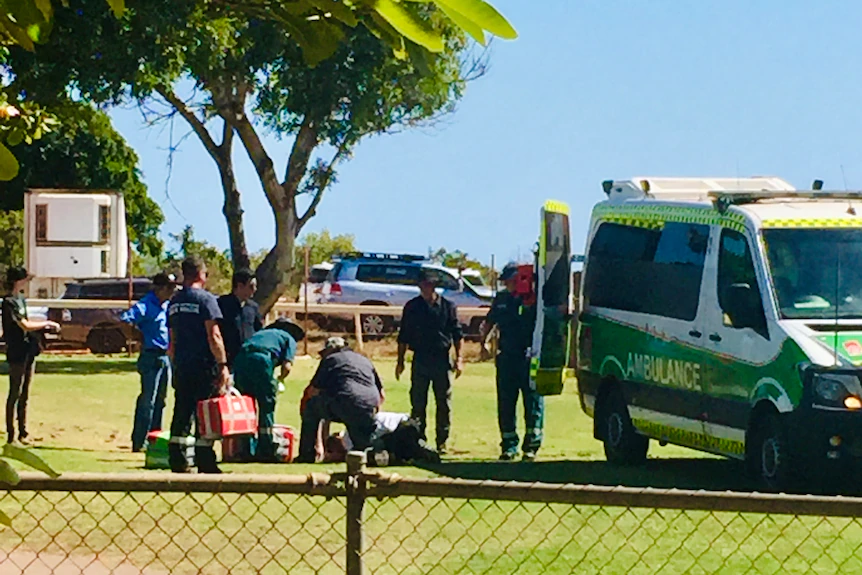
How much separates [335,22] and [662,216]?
10.2m

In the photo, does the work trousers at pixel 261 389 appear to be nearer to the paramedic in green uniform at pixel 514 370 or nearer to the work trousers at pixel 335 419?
the work trousers at pixel 335 419

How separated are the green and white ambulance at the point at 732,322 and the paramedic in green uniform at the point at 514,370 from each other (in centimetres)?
63

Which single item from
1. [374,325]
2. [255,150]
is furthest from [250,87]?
[374,325]

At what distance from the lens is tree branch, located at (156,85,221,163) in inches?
1181

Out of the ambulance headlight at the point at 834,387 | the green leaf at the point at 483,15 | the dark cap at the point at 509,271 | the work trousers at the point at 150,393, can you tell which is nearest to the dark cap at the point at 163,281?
the work trousers at the point at 150,393

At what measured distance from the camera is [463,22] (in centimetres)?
260

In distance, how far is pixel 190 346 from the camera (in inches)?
478

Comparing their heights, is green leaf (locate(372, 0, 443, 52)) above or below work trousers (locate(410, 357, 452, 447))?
above

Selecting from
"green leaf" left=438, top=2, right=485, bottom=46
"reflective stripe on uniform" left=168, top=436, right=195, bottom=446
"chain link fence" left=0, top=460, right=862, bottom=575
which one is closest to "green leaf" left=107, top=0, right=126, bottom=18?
"green leaf" left=438, top=2, right=485, bottom=46

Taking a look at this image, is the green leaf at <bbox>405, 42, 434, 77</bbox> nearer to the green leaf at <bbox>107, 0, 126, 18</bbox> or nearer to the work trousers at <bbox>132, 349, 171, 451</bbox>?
the green leaf at <bbox>107, 0, 126, 18</bbox>

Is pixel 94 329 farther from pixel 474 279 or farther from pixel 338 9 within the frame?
pixel 338 9

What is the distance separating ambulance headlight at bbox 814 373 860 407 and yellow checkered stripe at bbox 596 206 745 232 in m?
1.40

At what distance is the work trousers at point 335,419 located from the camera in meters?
13.1

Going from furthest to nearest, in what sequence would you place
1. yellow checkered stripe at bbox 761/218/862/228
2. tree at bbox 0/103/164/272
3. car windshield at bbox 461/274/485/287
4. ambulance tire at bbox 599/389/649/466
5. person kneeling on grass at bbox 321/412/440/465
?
tree at bbox 0/103/164/272 < car windshield at bbox 461/274/485/287 < ambulance tire at bbox 599/389/649/466 < person kneeling on grass at bbox 321/412/440/465 < yellow checkered stripe at bbox 761/218/862/228
